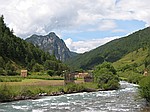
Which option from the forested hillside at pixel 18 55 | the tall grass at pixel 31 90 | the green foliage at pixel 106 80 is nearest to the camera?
the tall grass at pixel 31 90

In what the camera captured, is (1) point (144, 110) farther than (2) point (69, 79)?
No

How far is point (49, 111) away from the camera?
54.5m

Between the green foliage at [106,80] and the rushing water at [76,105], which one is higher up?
the green foliage at [106,80]

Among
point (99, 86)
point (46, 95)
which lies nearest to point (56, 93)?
point (46, 95)

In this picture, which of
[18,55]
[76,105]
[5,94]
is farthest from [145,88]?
[18,55]

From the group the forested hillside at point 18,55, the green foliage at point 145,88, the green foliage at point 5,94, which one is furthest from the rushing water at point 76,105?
the forested hillside at point 18,55

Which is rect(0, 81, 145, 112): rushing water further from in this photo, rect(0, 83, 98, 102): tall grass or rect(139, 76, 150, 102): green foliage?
rect(0, 83, 98, 102): tall grass

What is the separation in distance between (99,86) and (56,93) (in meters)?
29.0

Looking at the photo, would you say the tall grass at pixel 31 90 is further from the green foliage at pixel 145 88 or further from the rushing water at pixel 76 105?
the green foliage at pixel 145 88

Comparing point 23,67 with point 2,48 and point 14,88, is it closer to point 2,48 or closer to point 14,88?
point 2,48

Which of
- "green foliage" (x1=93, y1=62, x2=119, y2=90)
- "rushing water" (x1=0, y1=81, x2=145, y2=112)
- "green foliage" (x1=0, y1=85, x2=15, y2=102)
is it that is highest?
"green foliage" (x1=93, y1=62, x2=119, y2=90)

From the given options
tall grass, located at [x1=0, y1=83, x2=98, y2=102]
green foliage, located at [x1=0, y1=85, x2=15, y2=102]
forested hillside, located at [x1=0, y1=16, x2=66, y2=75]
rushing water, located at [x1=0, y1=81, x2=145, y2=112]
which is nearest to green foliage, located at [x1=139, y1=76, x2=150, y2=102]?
rushing water, located at [x1=0, y1=81, x2=145, y2=112]

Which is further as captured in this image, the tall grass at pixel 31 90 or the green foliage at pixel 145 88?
the tall grass at pixel 31 90

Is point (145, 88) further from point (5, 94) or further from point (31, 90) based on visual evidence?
point (31, 90)
